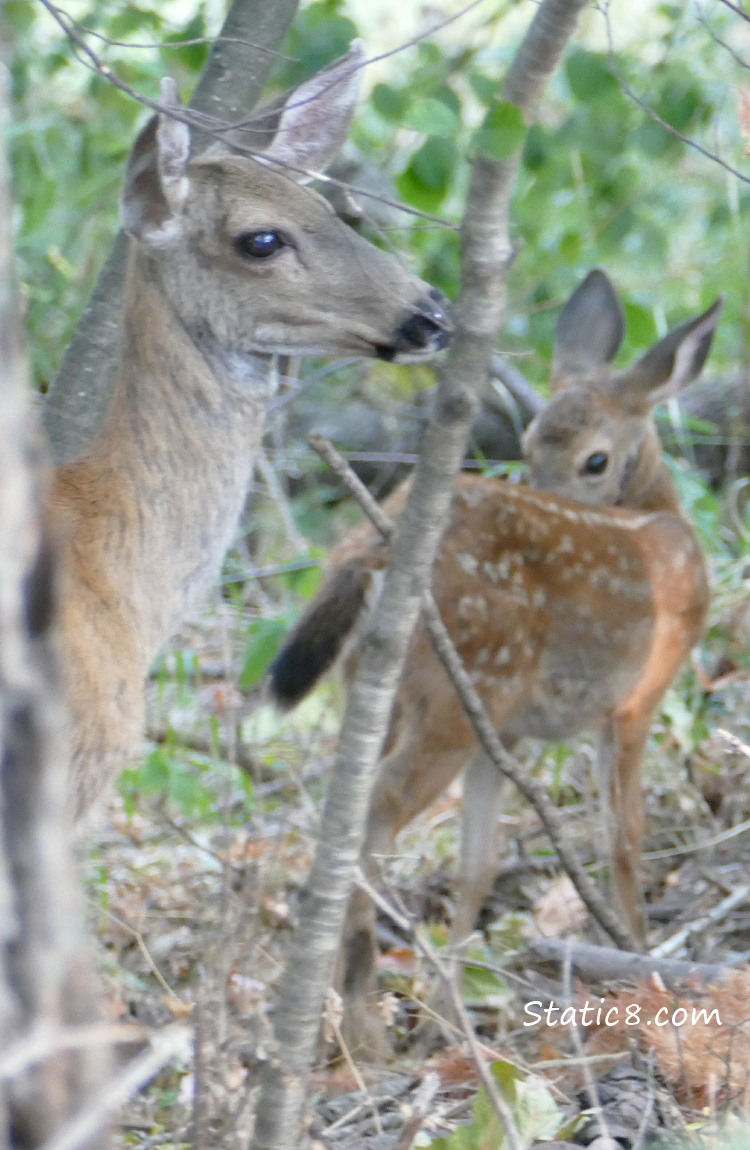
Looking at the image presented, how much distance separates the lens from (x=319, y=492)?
24.5 ft

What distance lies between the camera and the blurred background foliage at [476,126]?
466 cm

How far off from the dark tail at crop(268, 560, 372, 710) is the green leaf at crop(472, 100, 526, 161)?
2115 mm

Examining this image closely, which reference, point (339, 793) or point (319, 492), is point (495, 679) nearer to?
point (339, 793)

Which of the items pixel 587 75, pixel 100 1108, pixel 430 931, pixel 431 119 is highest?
pixel 587 75

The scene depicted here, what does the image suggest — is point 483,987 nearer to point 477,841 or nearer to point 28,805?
point 477,841

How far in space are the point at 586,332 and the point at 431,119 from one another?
127 inches

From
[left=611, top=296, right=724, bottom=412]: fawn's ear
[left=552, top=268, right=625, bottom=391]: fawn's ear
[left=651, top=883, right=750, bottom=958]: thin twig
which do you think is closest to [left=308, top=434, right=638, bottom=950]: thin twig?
[left=651, top=883, right=750, bottom=958]: thin twig

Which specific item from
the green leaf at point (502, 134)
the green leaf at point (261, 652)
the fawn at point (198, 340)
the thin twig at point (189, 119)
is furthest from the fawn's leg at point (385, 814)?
the green leaf at point (502, 134)

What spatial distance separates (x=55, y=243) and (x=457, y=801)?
2994 mm

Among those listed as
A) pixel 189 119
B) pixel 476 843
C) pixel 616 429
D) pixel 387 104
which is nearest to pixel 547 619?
pixel 476 843

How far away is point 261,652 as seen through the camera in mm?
4465

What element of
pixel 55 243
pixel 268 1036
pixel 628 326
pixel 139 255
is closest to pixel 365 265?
pixel 139 255

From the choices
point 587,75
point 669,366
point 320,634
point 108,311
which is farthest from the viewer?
point 669,366

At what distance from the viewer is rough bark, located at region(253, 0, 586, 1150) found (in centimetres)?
249
